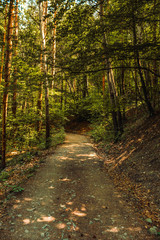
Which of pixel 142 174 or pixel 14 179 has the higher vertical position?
pixel 142 174

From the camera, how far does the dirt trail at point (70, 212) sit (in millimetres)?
3402

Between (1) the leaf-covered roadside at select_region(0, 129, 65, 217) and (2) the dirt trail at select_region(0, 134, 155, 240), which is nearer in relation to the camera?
(2) the dirt trail at select_region(0, 134, 155, 240)

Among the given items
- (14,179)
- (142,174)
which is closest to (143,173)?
(142,174)

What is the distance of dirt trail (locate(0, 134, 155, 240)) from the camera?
3402 mm

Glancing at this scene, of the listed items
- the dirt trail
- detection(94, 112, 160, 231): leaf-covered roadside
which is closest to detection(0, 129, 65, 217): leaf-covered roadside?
the dirt trail

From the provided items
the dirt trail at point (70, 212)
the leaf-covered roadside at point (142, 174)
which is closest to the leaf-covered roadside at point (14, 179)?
the dirt trail at point (70, 212)

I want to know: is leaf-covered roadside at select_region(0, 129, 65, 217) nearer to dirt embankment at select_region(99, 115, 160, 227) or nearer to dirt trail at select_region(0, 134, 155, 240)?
dirt trail at select_region(0, 134, 155, 240)

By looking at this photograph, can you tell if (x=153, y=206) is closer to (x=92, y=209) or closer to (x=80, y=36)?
(x=92, y=209)

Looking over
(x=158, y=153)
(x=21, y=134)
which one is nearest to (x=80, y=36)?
(x=158, y=153)

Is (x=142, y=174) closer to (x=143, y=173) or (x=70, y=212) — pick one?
(x=143, y=173)

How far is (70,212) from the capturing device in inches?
166

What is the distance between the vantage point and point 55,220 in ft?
12.7

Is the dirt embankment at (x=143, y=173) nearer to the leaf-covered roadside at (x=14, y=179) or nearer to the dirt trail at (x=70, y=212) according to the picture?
the dirt trail at (x=70, y=212)

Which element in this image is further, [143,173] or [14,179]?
[14,179]
